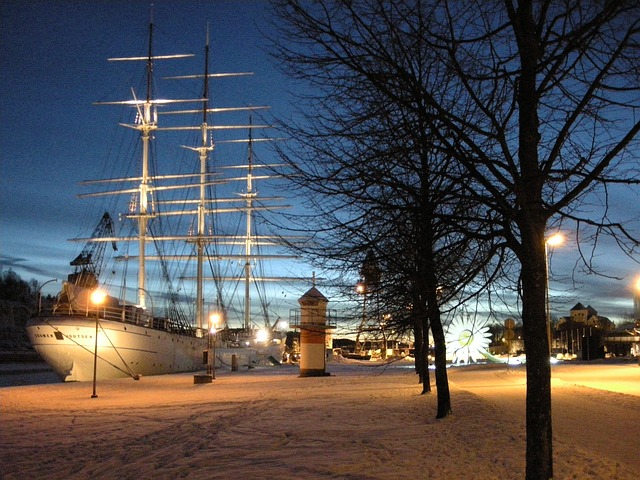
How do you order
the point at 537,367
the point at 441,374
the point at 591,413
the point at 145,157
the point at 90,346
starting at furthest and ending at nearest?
the point at 145,157
the point at 90,346
the point at 441,374
the point at 591,413
the point at 537,367

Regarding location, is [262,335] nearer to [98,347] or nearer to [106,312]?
[106,312]

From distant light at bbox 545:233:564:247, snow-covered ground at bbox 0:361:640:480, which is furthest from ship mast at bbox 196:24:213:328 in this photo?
distant light at bbox 545:233:564:247

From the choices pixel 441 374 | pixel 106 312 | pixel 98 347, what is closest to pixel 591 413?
pixel 441 374

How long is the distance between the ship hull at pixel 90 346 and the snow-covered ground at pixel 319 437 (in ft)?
57.9

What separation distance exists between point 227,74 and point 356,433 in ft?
189

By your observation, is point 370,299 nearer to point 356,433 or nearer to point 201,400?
point 356,433

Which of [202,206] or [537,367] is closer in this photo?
[537,367]

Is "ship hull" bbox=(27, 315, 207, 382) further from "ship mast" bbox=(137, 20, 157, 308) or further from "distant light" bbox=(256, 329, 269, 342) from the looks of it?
"distant light" bbox=(256, 329, 269, 342)

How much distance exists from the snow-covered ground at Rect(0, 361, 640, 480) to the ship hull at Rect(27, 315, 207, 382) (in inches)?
695

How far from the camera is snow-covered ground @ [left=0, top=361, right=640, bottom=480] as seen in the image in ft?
29.5

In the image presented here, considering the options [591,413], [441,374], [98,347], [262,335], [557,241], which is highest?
[557,241]

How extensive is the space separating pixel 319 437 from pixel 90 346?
2859cm

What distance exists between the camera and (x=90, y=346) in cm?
3706

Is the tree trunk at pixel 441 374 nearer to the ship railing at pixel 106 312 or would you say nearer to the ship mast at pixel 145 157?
the ship railing at pixel 106 312
